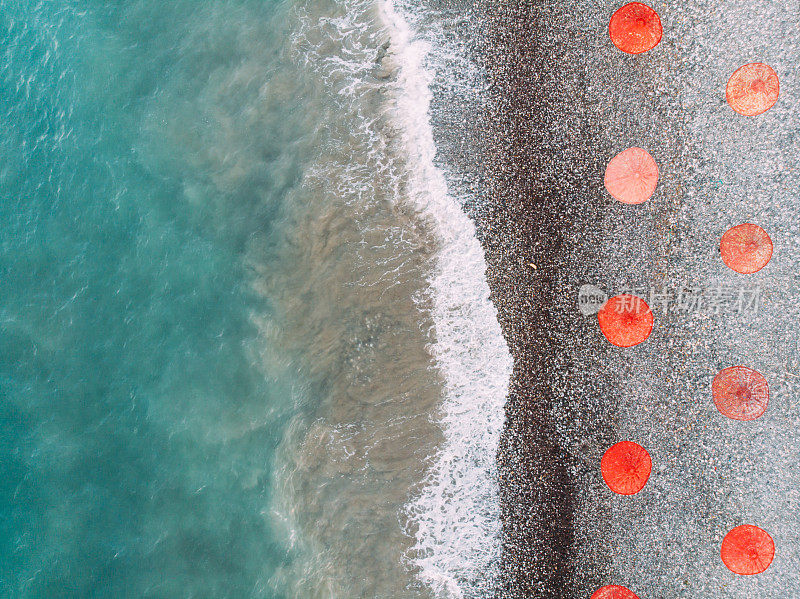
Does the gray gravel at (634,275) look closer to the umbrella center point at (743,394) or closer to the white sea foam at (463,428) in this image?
the white sea foam at (463,428)

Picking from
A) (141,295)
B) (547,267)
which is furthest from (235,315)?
(547,267)

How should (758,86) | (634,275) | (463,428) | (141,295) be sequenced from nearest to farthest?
(758,86)
(634,275)
(463,428)
(141,295)

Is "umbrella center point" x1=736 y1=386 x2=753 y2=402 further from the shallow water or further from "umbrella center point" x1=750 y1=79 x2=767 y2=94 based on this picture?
"umbrella center point" x1=750 y1=79 x2=767 y2=94

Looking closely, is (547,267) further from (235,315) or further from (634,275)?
(235,315)

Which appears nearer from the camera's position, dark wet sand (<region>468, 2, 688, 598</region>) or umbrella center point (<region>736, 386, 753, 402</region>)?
umbrella center point (<region>736, 386, 753, 402</region>)

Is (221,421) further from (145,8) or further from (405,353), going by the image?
(145,8)

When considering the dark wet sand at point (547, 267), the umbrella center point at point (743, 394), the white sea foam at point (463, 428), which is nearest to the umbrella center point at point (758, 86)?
the dark wet sand at point (547, 267)

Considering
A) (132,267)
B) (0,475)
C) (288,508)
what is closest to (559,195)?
(288,508)

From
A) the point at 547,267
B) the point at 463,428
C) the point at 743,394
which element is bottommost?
the point at 463,428

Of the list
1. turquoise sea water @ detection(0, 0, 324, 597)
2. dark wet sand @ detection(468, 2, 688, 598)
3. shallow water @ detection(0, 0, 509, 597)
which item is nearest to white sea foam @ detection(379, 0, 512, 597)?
shallow water @ detection(0, 0, 509, 597)
